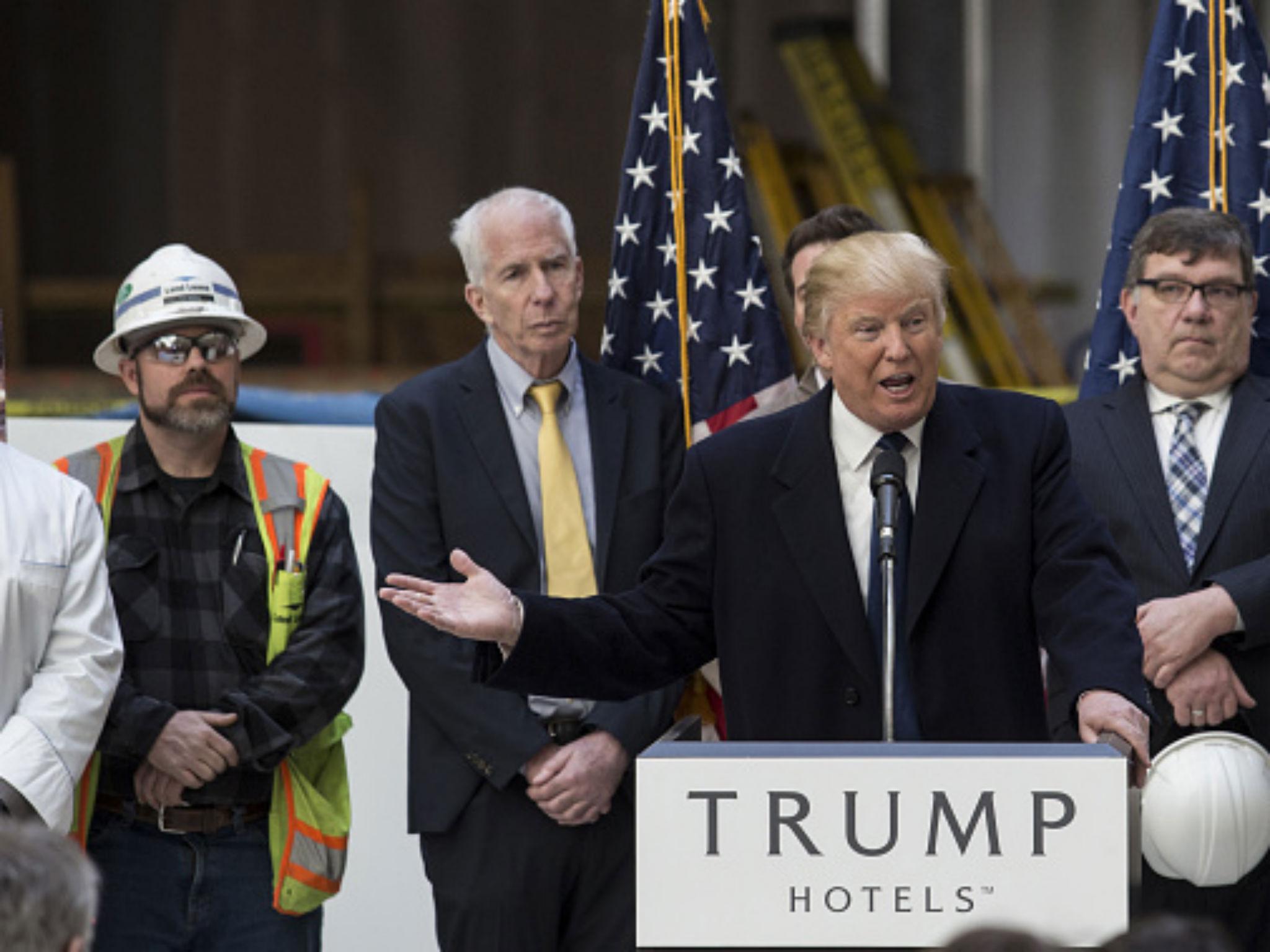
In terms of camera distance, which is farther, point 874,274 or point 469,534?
point 469,534

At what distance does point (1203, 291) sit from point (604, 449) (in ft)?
3.77

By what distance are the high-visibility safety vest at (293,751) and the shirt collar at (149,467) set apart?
0.02m

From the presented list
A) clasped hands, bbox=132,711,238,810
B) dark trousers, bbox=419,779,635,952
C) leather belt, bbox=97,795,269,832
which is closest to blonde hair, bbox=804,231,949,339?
dark trousers, bbox=419,779,635,952

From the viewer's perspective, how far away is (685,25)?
4664mm

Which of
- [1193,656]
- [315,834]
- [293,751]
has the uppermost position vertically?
[1193,656]

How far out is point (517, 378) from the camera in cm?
409

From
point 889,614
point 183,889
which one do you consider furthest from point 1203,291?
point 183,889

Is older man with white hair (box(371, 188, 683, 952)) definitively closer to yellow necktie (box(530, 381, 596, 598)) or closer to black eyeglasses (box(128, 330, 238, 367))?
yellow necktie (box(530, 381, 596, 598))

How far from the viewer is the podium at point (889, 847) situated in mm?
2715

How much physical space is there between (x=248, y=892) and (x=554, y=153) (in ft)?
28.9

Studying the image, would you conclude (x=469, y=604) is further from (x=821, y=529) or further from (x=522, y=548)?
(x=522, y=548)

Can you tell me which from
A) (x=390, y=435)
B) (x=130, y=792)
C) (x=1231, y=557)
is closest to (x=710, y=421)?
(x=390, y=435)

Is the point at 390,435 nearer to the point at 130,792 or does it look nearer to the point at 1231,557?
the point at 130,792

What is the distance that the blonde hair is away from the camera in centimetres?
322
